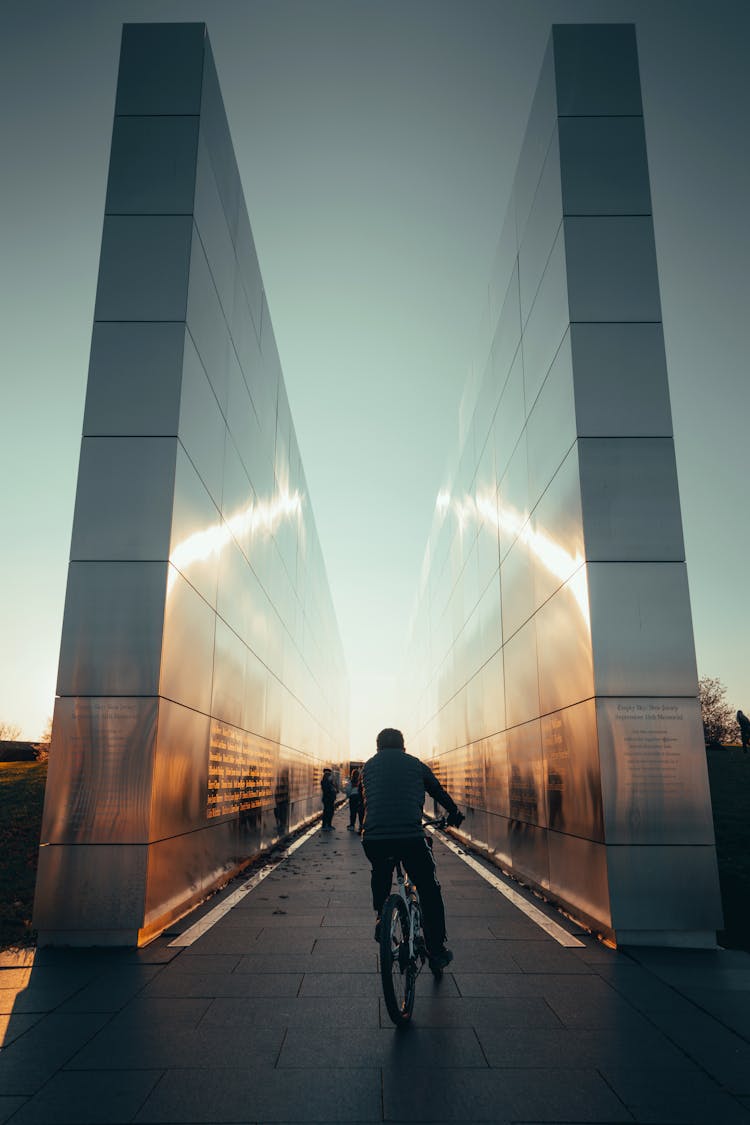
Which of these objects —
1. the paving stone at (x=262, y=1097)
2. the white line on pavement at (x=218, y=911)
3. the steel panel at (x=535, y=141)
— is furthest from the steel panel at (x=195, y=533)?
the steel panel at (x=535, y=141)

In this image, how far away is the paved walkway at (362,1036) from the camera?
3658 millimetres

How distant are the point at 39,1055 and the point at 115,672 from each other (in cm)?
389

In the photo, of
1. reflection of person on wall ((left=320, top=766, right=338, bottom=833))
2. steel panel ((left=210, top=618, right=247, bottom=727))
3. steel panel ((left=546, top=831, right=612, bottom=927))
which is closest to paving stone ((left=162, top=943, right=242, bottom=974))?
steel panel ((left=546, top=831, right=612, bottom=927))

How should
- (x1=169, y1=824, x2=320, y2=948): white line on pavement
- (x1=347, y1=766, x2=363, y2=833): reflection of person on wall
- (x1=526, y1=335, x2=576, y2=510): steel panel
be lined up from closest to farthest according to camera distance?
(x1=169, y1=824, x2=320, y2=948): white line on pavement < (x1=526, y1=335, x2=576, y2=510): steel panel < (x1=347, y1=766, x2=363, y2=833): reflection of person on wall

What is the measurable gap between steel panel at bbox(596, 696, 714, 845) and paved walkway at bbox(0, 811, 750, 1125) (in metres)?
1.07

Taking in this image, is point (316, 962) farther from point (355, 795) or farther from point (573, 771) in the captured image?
point (355, 795)

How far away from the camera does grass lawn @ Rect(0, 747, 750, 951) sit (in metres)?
7.77

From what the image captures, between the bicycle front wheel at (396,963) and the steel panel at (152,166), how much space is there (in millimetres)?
8208

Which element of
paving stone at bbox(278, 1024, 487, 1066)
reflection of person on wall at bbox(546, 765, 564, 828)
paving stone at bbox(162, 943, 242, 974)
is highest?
reflection of person on wall at bbox(546, 765, 564, 828)

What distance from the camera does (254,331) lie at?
45.2 ft

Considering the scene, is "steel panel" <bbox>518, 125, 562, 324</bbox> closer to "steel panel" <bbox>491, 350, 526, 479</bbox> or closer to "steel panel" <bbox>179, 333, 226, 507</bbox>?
"steel panel" <bbox>491, 350, 526, 479</bbox>

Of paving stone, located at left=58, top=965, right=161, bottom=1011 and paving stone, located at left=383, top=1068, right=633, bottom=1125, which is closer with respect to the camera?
paving stone, located at left=383, top=1068, right=633, bottom=1125

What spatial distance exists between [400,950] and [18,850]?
8.95 meters

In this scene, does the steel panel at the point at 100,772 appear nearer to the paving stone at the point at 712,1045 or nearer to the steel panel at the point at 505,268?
the paving stone at the point at 712,1045
